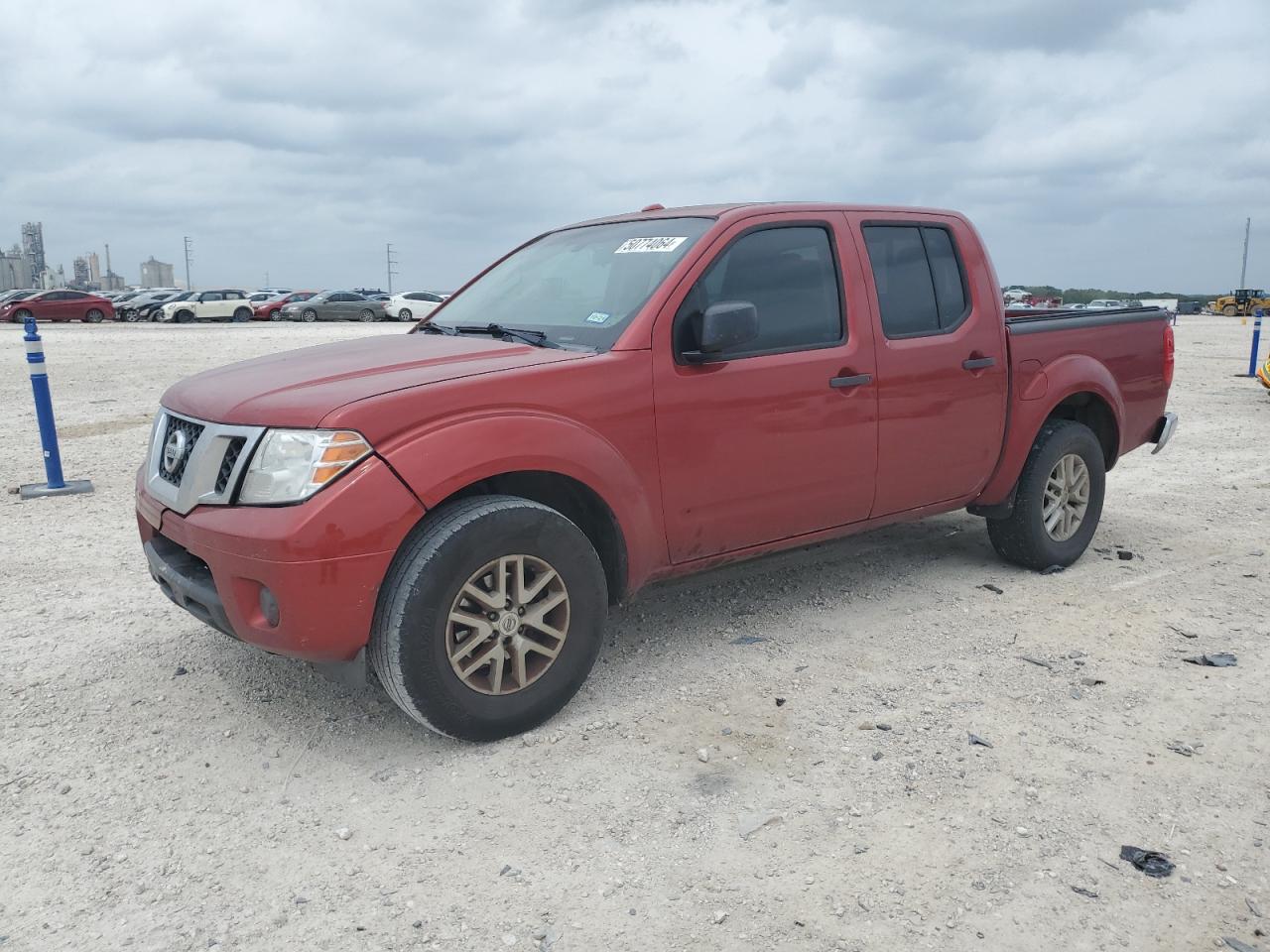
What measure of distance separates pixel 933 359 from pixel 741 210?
1153 millimetres

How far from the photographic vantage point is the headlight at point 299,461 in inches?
122

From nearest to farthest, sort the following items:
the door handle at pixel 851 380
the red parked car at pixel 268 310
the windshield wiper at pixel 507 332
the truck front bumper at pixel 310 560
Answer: the truck front bumper at pixel 310 560 → the windshield wiper at pixel 507 332 → the door handle at pixel 851 380 → the red parked car at pixel 268 310

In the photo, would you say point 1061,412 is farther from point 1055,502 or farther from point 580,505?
point 580,505

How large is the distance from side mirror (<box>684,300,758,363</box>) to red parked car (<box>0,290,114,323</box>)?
40610 mm

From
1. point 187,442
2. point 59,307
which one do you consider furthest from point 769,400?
point 59,307

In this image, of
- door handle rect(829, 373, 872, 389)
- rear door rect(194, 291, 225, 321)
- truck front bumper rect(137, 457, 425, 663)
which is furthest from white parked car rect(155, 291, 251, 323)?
truck front bumper rect(137, 457, 425, 663)

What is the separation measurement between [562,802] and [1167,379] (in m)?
4.66

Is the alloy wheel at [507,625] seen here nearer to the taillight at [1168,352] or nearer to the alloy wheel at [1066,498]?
the alloy wheel at [1066,498]

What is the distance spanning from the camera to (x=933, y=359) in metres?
4.65

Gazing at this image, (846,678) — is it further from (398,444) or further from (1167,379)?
(1167,379)

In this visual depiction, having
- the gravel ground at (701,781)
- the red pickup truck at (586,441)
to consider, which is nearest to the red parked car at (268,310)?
the gravel ground at (701,781)

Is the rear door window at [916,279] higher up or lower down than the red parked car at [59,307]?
lower down

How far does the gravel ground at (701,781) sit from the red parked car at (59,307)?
37943mm

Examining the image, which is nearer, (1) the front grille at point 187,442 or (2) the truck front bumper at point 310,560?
(2) the truck front bumper at point 310,560
